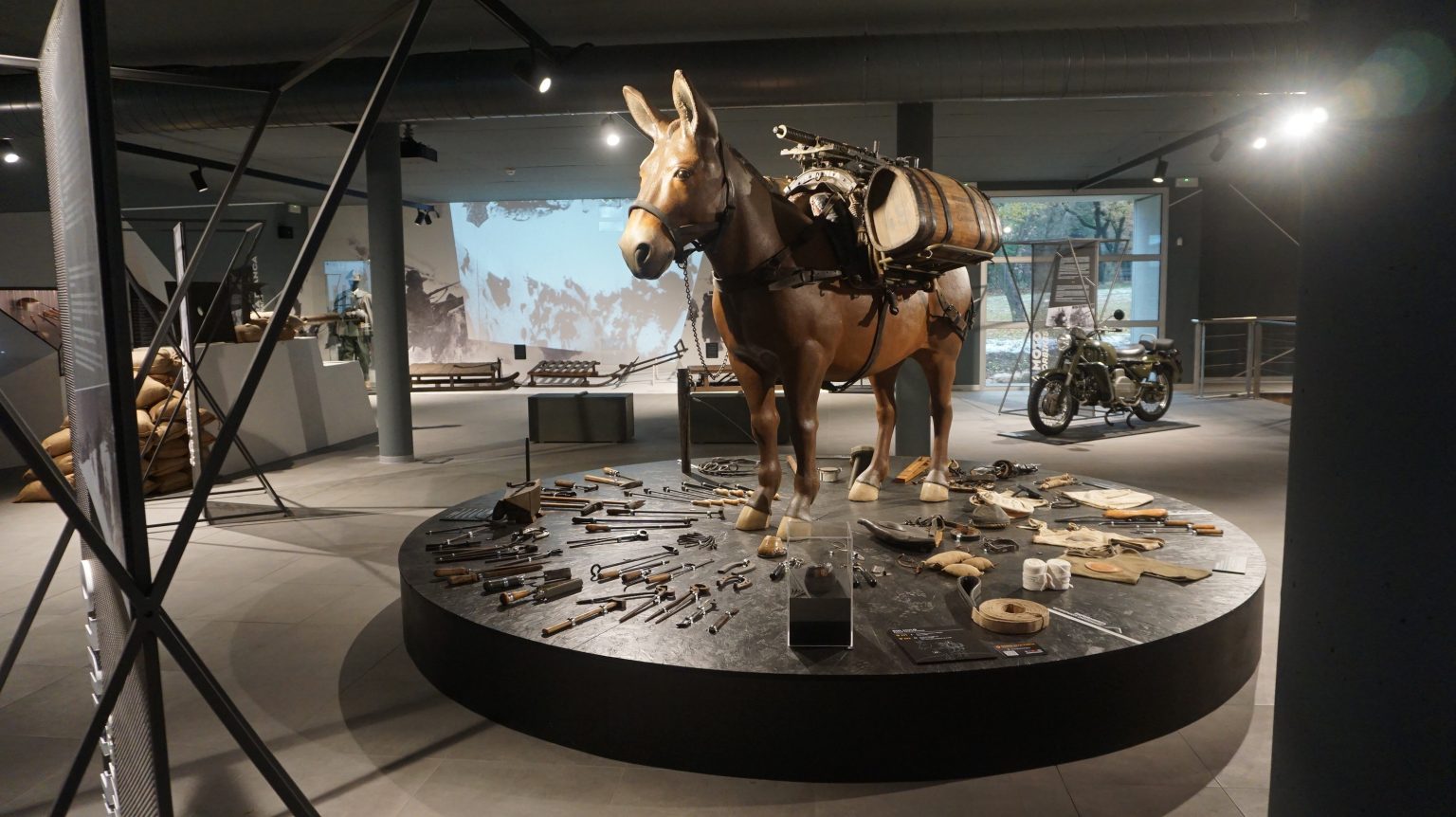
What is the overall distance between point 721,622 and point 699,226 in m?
1.55

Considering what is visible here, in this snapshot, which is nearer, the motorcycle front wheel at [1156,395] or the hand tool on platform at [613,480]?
the hand tool on platform at [613,480]

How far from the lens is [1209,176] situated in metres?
15.2

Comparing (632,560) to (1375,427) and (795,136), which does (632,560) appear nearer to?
(795,136)

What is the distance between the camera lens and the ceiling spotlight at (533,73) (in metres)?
6.69

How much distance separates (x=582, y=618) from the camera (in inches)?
119

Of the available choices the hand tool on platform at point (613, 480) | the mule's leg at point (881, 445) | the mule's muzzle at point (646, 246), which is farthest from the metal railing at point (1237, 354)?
the mule's muzzle at point (646, 246)

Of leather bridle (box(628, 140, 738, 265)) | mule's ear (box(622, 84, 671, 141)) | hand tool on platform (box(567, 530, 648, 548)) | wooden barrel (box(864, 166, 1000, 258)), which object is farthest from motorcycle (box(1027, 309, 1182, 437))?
mule's ear (box(622, 84, 671, 141))

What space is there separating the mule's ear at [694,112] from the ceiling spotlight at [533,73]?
13.1 ft

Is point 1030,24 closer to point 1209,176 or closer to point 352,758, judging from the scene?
point 352,758

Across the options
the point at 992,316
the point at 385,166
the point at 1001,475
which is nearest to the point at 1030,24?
the point at 1001,475

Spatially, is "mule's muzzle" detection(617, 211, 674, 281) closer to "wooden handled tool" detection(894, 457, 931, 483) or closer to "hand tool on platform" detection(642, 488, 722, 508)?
"hand tool on platform" detection(642, 488, 722, 508)

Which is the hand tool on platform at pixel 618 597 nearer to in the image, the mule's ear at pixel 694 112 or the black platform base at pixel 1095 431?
the mule's ear at pixel 694 112

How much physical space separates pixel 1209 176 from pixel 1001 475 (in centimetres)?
1304

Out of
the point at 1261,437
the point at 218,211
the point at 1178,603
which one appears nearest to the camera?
the point at 218,211
